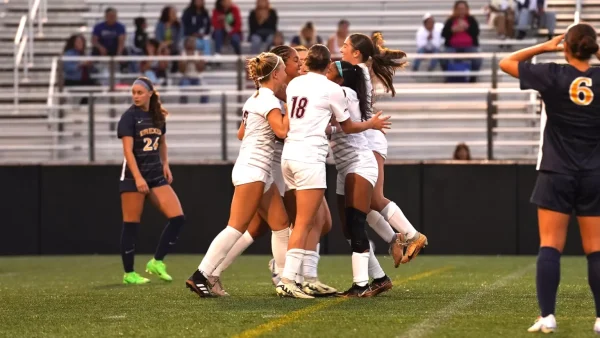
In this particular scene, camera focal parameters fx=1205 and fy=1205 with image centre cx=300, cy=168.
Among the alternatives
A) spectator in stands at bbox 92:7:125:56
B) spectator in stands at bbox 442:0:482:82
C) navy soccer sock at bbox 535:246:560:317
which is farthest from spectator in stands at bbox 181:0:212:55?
navy soccer sock at bbox 535:246:560:317

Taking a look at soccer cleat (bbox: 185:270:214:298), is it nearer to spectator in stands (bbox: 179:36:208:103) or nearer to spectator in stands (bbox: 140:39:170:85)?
spectator in stands (bbox: 179:36:208:103)

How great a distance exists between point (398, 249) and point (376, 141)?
90 centimetres

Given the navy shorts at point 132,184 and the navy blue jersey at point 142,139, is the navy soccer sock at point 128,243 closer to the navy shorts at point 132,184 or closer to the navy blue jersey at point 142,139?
the navy shorts at point 132,184

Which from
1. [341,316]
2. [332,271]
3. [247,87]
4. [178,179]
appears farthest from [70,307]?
[247,87]

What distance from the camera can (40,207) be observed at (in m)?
17.0

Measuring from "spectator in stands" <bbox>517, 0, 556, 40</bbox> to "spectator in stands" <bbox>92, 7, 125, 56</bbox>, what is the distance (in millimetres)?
6329

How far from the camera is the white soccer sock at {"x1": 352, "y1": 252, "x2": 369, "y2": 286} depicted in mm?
8953

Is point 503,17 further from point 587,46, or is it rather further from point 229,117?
point 587,46

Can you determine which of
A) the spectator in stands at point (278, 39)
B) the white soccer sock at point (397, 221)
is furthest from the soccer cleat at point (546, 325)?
the spectator in stands at point (278, 39)

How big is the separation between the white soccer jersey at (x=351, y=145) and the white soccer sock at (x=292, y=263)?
2.61ft

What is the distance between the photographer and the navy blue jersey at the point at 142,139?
37.0 ft

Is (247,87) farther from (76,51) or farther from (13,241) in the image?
(13,241)

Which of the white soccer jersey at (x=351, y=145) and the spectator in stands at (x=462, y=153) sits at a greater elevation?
the white soccer jersey at (x=351, y=145)

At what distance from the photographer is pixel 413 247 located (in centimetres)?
931
